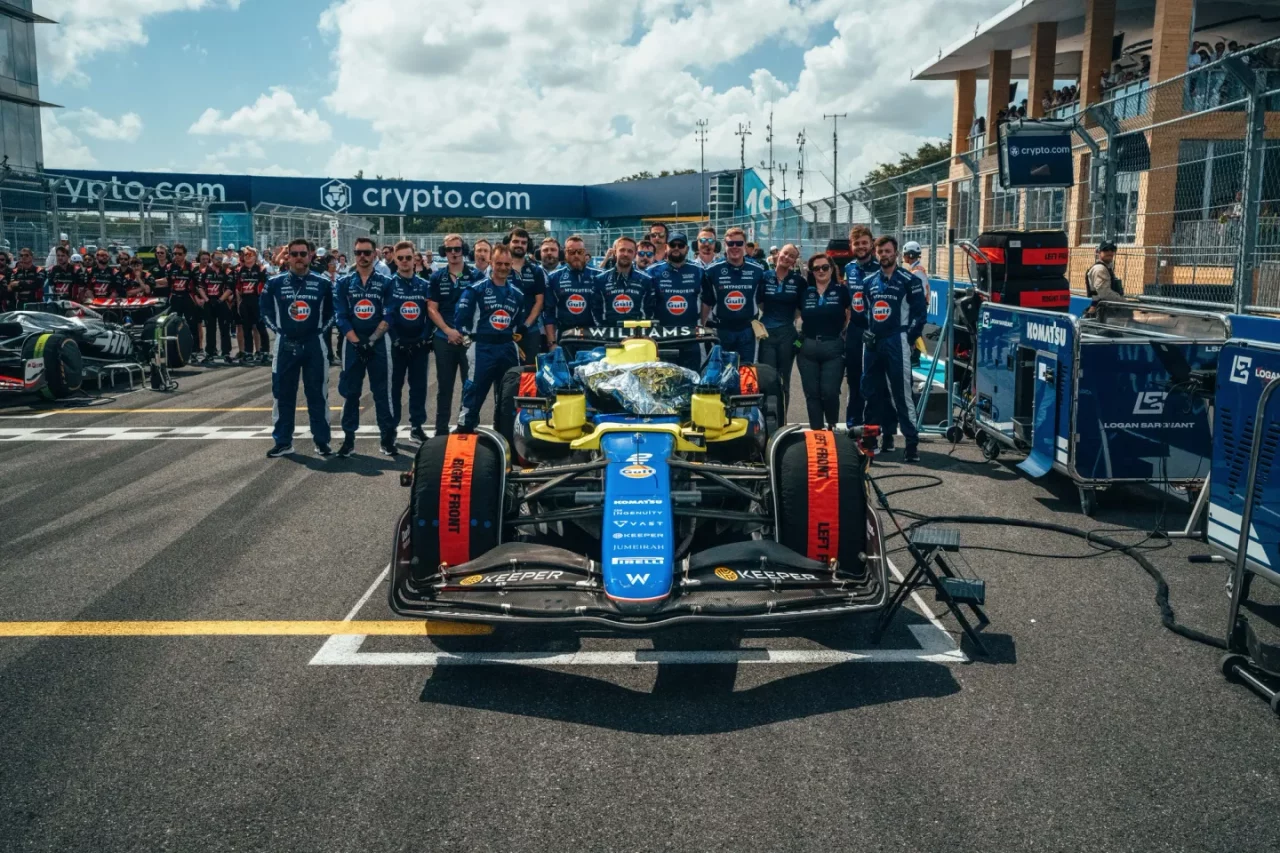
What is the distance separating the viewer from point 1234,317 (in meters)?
7.99

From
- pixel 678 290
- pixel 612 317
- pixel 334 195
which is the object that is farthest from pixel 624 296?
pixel 334 195

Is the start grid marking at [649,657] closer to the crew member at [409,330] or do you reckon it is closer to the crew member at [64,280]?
the crew member at [409,330]

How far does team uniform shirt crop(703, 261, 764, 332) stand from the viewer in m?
9.55

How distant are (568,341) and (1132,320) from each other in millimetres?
4972

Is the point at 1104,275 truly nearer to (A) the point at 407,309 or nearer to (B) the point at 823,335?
(B) the point at 823,335

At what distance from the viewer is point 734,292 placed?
376 inches

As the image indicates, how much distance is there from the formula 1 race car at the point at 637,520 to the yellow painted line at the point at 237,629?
0.30m

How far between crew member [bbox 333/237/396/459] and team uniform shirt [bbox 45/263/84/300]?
9433 mm

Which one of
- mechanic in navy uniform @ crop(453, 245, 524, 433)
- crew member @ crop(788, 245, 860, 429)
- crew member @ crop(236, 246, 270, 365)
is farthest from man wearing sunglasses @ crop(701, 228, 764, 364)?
crew member @ crop(236, 246, 270, 365)

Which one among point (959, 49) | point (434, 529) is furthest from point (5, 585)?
point (959, 49)

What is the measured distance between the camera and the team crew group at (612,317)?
9.23 metres

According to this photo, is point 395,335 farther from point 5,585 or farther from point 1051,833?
point 1051,833

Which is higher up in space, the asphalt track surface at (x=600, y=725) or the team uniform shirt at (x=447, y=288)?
the team uniform shirt at (x=447, y=288)

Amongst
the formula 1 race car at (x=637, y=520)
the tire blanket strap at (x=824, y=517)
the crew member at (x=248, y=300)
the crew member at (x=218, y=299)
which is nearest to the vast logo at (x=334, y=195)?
the crew member at (x=218, y=299)
